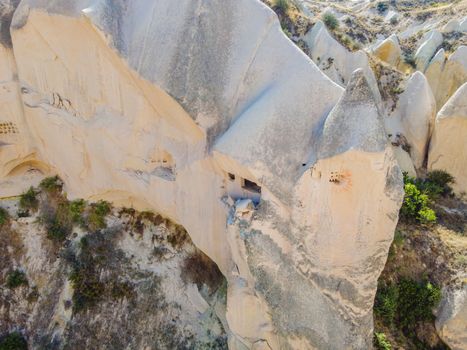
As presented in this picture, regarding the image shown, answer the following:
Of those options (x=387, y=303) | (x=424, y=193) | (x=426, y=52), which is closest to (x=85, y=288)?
(x=387, y=303)

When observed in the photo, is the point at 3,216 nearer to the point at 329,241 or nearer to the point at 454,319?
the point at 329,241

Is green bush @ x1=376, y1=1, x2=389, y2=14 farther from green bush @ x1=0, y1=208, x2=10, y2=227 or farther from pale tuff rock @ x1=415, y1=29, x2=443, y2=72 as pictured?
green bush @ x1=0, y1=208, x2=10, y2=227

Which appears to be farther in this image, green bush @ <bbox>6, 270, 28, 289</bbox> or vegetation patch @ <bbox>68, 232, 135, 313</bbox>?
green bush @ <bbox>6, 270, 28, 289</bbox>

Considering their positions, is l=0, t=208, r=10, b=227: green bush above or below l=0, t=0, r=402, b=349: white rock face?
below

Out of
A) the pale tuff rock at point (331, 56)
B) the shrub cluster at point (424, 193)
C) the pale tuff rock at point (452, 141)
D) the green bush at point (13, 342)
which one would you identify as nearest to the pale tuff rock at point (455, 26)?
the pale tuff rock at point (331, 56)

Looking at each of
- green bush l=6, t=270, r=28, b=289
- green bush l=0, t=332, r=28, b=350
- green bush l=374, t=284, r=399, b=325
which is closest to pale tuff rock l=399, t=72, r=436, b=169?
green bush l=374, t=284, r=399, b=325

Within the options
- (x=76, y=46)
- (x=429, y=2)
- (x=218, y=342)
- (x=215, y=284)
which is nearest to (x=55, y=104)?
(x=76, y=46)
